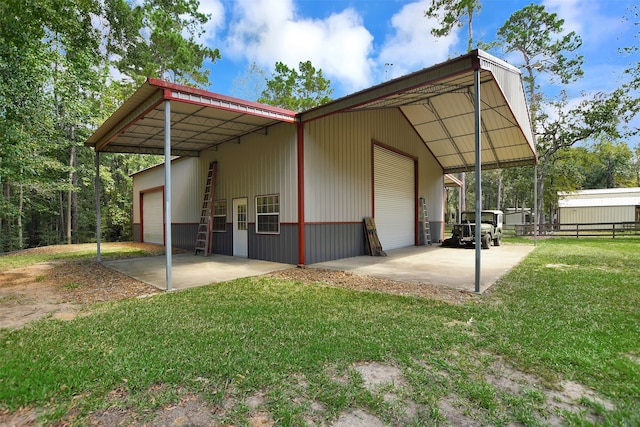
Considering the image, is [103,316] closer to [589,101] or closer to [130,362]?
[130,362]

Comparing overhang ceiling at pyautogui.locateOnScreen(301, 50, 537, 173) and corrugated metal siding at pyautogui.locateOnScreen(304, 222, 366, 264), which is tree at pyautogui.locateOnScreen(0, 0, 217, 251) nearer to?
overhang ceiling at pyautogui.locateOnScreen(301, 50, 537, 173)

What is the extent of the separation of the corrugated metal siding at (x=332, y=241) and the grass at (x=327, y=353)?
3518 mm

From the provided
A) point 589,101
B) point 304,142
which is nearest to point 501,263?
point 304,142

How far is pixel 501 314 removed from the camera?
4.38 meters

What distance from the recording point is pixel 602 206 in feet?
87.6

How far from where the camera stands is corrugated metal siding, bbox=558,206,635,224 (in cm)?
2578

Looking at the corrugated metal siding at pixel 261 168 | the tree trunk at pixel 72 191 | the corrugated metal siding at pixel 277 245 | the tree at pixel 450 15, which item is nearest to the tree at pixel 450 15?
the tree at pixel 450 15

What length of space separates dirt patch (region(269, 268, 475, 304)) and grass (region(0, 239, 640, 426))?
0.44 meters

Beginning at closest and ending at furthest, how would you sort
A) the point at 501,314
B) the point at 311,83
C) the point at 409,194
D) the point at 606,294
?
the point at 501,314 < the point at 606,294 < the point at 409,194 < the point at 311,83

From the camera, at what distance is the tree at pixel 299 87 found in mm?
25500

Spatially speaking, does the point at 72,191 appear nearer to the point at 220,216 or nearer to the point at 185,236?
the point at 185,236

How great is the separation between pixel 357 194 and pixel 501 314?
21.6 feet

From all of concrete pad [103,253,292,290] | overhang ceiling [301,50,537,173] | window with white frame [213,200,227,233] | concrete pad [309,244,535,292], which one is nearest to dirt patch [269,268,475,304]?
concrete pad [309,244,535,292]

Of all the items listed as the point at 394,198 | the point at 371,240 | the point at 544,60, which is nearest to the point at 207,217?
the point at 371,240
